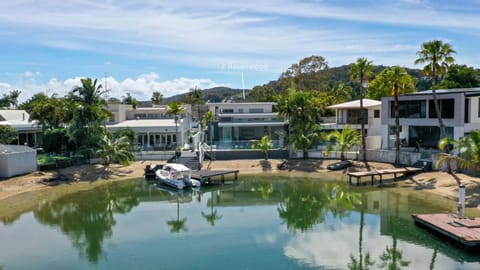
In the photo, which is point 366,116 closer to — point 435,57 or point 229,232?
point 435,57

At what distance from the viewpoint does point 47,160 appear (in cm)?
3544

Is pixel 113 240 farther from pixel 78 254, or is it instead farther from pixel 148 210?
pixel 148 210

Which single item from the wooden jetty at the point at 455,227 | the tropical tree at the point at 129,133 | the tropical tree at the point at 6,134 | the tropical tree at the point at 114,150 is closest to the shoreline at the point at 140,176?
the tropical tree at the point at 114,150

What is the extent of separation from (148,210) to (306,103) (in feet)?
65.6

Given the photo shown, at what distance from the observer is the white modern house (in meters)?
31.6

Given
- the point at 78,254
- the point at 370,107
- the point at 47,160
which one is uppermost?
the point at 370,107

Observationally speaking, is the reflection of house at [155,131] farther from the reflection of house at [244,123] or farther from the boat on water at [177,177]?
the boat on water at [177,177]

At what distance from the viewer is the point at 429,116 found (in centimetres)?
3459

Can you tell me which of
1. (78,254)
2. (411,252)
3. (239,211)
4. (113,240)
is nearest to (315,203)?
(239,211)

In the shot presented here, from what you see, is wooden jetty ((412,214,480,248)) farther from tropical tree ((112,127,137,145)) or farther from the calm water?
tropical tree ((112,127,137,145))

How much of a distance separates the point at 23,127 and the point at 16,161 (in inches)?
591

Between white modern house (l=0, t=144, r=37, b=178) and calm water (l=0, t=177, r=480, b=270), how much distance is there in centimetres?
634

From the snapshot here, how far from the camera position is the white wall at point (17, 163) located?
31.5 meters

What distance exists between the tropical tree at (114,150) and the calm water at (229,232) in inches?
223
